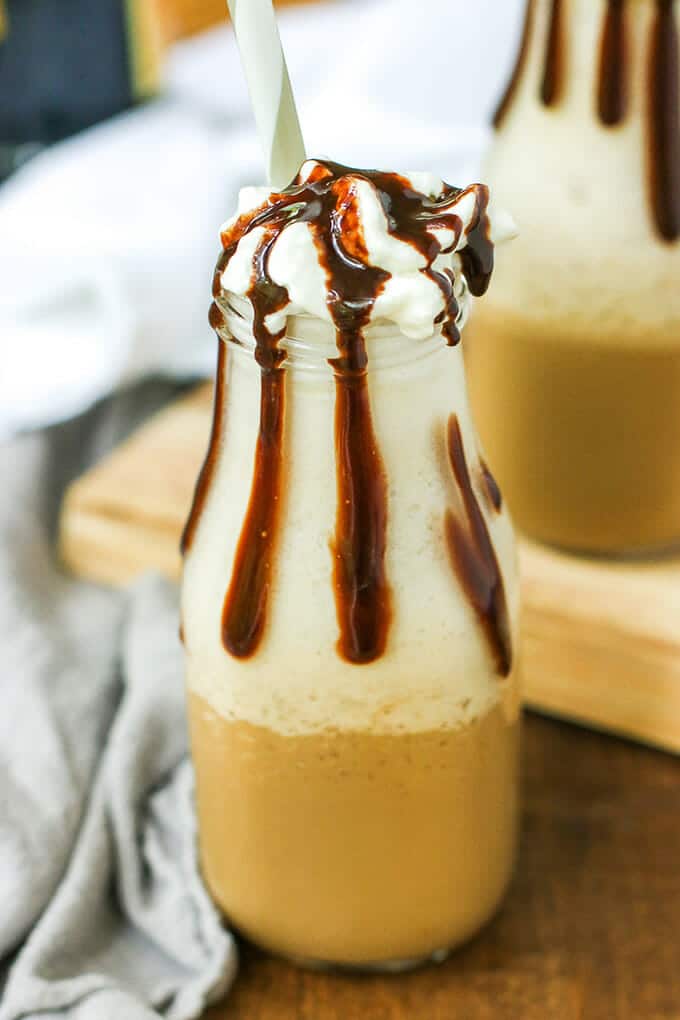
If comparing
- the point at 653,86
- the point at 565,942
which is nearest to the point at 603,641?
the point at 565,942

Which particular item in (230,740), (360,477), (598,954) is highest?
(360,477)

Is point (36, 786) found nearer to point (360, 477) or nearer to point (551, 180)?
point (360, 477)

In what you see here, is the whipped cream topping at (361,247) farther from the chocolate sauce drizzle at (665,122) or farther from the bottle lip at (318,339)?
the chocolate sauce drizzle at (665,122)

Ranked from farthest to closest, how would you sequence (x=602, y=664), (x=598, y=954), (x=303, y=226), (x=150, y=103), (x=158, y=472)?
1. (x=150, y=103)
2. (x=158, y=472)
3. (x=602, y=664)
4. (x=598, y=954)
5. (x=303, y=226)

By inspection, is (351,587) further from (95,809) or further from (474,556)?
(95,809)

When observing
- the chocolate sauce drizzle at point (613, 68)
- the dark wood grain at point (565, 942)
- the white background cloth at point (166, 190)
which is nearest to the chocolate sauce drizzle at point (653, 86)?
the chocolate sauce drizzle at point (613, 68)

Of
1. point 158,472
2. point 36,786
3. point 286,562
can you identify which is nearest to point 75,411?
point 158,472
